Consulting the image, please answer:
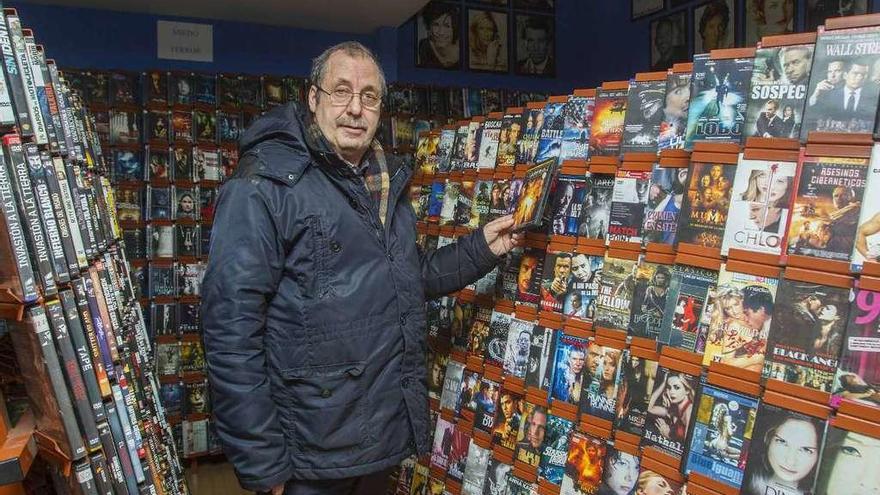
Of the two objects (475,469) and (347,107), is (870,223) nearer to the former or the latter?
(347,107)

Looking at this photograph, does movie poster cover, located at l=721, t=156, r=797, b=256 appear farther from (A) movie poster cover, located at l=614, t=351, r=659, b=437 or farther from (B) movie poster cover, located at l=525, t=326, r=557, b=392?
(B) movie poster cover, located at l=525, t=326, r=557, b=392

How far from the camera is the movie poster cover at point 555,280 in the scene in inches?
80.5

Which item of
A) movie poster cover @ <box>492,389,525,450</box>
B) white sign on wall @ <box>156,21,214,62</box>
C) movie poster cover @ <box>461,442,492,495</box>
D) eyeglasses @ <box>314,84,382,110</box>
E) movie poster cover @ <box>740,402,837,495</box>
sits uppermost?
white sign on wall @ <box>156,21,214,62</box>

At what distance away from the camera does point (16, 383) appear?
1.76m

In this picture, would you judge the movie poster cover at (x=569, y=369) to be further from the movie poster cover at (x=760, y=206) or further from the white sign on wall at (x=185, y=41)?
the white sign on wall at (x=185, y=41)

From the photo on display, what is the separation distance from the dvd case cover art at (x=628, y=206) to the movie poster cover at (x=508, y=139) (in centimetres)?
59

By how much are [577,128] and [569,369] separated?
78cm

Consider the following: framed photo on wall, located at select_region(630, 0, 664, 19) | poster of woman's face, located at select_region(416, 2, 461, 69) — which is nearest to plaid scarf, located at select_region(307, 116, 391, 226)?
poster of woman's face, located at select_region(416, 2, 461, 69)

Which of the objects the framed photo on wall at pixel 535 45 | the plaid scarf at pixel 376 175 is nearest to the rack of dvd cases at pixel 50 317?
the plaid scarf at pixel 376 175

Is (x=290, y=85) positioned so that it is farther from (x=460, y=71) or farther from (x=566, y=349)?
(x=566, y=349)

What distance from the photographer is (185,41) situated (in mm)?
4867

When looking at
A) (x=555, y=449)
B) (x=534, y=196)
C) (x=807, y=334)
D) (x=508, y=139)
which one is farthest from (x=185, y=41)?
(x=807, y=334)

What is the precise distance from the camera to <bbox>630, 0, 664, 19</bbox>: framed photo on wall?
5.23m

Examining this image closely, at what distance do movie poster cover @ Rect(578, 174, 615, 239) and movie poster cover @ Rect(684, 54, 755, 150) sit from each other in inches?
12.7
